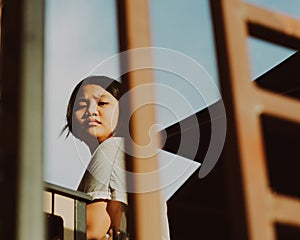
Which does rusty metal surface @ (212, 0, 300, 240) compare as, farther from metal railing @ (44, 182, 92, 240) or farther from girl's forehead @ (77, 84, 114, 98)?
girl's forehead @ (77, 84, 114, 98)

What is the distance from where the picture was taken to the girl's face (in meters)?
2.23

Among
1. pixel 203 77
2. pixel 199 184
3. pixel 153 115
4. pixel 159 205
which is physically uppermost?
pixel 199 184

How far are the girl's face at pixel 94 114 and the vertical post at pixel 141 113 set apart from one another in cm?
126

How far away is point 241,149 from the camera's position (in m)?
0.89

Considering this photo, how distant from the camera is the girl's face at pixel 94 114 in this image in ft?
A: 7.32

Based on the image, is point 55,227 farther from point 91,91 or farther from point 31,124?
point 31,124

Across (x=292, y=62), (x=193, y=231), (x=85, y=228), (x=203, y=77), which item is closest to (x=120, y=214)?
(x=85, y=228)

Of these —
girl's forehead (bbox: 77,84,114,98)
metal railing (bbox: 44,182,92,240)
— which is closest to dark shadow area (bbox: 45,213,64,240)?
metal railing (bbox: 44,182,92,240)

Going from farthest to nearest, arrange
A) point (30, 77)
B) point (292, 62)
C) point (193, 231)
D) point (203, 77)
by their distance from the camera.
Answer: point (193, 231), point (292, 62), point (203, 77), point (30, 77)

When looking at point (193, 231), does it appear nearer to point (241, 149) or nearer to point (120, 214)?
point (120, 214)

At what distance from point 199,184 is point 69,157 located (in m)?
2.11

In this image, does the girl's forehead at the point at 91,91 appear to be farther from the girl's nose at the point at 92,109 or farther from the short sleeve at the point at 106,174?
the short sleeve at the point at 106,174

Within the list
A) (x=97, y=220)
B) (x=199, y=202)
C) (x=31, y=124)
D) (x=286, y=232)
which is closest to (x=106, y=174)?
(x=97, y=220)

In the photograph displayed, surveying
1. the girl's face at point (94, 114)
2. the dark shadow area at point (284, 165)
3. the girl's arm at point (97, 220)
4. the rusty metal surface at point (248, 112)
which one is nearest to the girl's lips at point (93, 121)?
the girl's face at point (94, 114)
